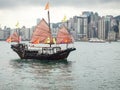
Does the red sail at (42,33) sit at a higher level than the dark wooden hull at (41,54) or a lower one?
higher

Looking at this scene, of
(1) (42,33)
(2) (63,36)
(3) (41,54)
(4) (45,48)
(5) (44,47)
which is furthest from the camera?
(1) (42,33)

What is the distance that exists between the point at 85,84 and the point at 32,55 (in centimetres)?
3624

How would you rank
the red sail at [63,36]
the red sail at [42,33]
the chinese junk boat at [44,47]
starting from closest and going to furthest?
the chinese junk boat at [44,47] < the red sail at [63,36] < the red sail at [42,33]

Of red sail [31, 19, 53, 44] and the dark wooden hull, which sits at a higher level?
red sail [31, 19, 53, 44]

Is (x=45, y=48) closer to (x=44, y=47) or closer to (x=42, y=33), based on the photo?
(x=44, y=47)

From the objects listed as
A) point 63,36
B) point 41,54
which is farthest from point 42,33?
point 41,54

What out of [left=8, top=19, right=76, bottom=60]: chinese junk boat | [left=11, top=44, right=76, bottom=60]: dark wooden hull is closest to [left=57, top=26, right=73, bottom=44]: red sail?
[left=8, top=19, right=76, bottom=60]: chinese junk boat

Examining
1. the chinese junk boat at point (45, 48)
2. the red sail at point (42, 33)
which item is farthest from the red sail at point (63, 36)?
the red sail at point (42, 33)

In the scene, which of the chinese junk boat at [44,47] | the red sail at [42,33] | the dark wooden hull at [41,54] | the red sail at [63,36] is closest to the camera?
the dark wooden hull at [41,54]

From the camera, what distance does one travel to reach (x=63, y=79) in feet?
157

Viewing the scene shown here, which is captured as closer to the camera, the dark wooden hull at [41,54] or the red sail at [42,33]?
the dark wooden hull at [41,54]

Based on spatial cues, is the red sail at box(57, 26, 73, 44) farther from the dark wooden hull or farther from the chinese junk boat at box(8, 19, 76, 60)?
the dark wooden hull

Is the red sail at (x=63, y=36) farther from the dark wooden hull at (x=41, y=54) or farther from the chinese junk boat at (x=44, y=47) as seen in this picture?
the dark wooden hull at (x=41, y=54)

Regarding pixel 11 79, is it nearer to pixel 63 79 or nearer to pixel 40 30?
pixel 63 79
